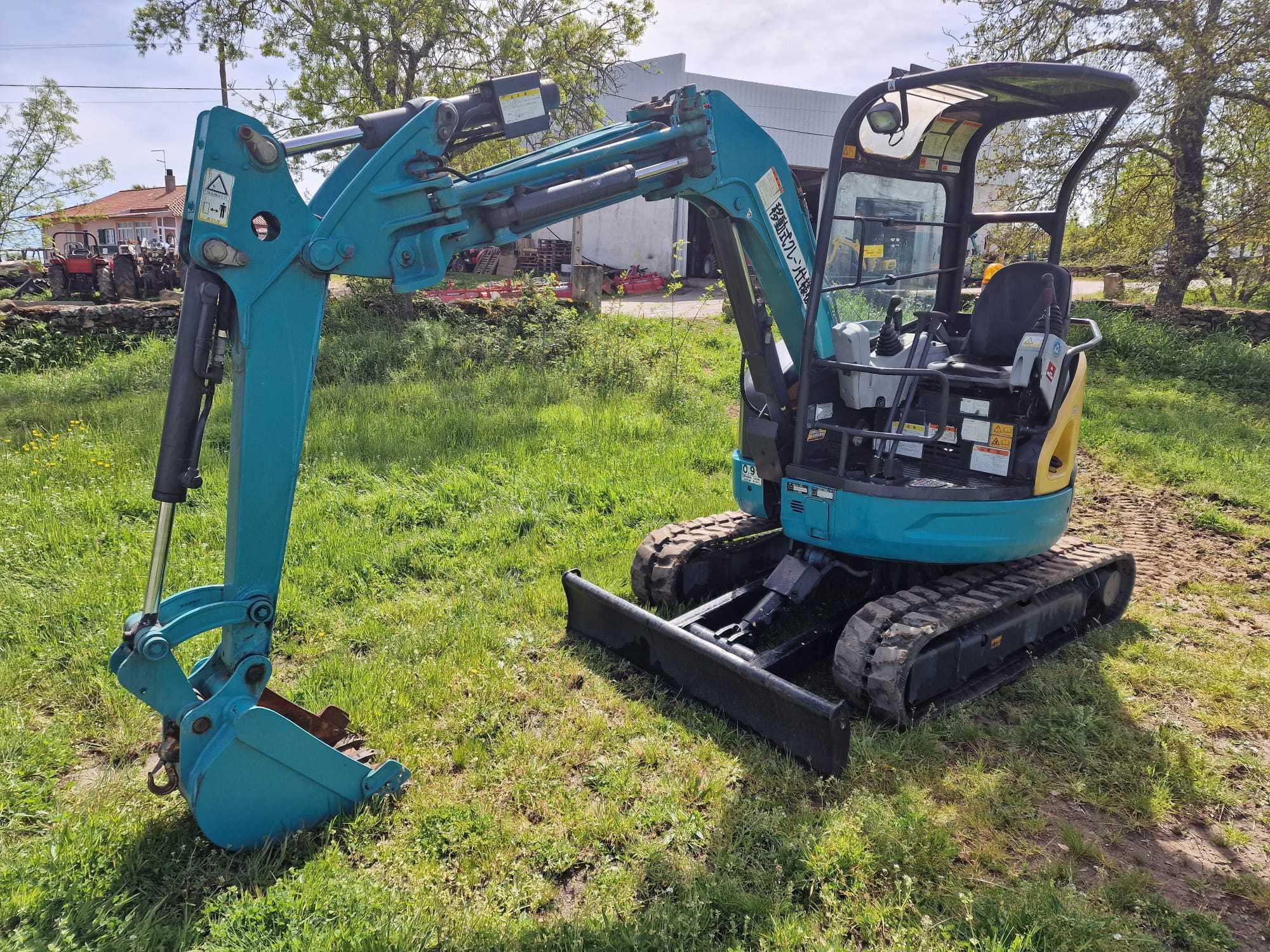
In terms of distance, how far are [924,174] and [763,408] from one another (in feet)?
5.82

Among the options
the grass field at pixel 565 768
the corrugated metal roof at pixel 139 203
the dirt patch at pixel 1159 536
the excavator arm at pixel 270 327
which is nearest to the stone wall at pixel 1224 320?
the dirt patch at pixel 1159 536

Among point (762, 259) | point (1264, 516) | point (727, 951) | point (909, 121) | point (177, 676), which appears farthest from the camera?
point (1264, 516)

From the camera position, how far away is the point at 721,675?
3881mm

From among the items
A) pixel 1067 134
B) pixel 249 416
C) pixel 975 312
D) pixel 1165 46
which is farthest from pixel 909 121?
pixel 1165 46

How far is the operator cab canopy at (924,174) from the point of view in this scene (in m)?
4.14

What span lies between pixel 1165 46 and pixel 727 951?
13993mm

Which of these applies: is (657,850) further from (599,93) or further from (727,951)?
(599,93)

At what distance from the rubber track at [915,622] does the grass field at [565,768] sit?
0.17 m

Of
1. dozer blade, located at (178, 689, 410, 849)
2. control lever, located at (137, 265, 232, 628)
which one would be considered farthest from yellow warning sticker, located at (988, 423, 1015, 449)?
control lever, located at (137, 265, 232, 628)

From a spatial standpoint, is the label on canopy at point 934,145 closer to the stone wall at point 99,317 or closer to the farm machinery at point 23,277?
the stone wall at point 99,317

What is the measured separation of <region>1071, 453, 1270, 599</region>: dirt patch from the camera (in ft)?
19.2

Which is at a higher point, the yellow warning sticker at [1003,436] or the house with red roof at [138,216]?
the house with red roof at [138,216]

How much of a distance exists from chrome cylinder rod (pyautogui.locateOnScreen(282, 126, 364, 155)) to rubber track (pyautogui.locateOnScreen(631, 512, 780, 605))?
274cm

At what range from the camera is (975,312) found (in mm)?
4934
